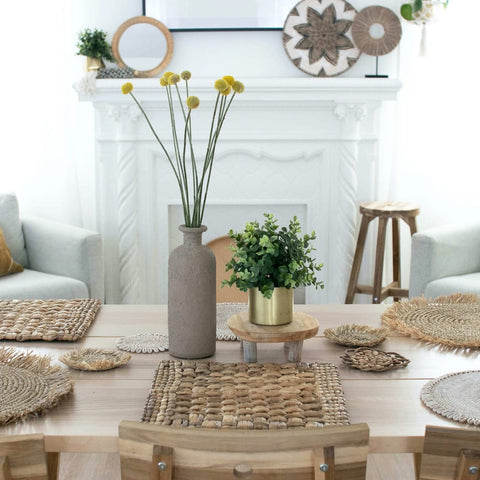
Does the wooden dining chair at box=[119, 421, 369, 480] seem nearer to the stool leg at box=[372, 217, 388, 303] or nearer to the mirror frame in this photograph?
the stool leg at box=[372, 217, 388, 303]

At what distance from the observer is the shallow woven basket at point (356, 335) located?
1703mm

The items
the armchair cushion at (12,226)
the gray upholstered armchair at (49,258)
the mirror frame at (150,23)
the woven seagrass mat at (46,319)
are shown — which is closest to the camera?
the woven seagrass mat at (46,319)

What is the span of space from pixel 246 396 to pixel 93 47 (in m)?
2.75

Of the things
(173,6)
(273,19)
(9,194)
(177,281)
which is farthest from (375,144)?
(177,281)

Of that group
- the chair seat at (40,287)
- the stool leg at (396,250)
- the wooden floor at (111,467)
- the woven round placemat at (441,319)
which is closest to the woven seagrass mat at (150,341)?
the woven round placemat at (441,319)

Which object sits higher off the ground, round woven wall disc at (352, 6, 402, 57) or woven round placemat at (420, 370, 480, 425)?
round woven wall disc at (352, 6, 402, 57)

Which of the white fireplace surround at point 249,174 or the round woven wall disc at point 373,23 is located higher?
the round woven wall disc at point 373,23

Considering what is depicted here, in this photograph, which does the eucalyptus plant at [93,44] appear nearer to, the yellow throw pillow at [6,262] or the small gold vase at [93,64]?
the small gold vase at [93,64]

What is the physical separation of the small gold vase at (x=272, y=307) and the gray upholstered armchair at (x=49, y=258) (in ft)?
5.54

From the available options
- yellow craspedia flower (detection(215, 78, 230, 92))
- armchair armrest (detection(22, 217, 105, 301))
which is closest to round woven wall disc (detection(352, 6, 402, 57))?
armchair armrest (detection(22, 217, 105, 301))

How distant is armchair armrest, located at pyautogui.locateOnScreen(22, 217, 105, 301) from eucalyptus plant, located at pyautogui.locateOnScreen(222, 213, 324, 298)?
1788 mm

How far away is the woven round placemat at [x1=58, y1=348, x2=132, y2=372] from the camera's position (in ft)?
5.05

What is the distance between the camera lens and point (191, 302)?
162 cm

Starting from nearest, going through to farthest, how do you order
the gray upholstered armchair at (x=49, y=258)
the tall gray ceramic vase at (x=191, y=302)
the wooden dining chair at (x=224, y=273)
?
the tall gray ceramic vase at (x=191, y=302)
the wooden dining chair at (x=224, y=273)
the gray upholstered armchair at (x=49, y=258)
